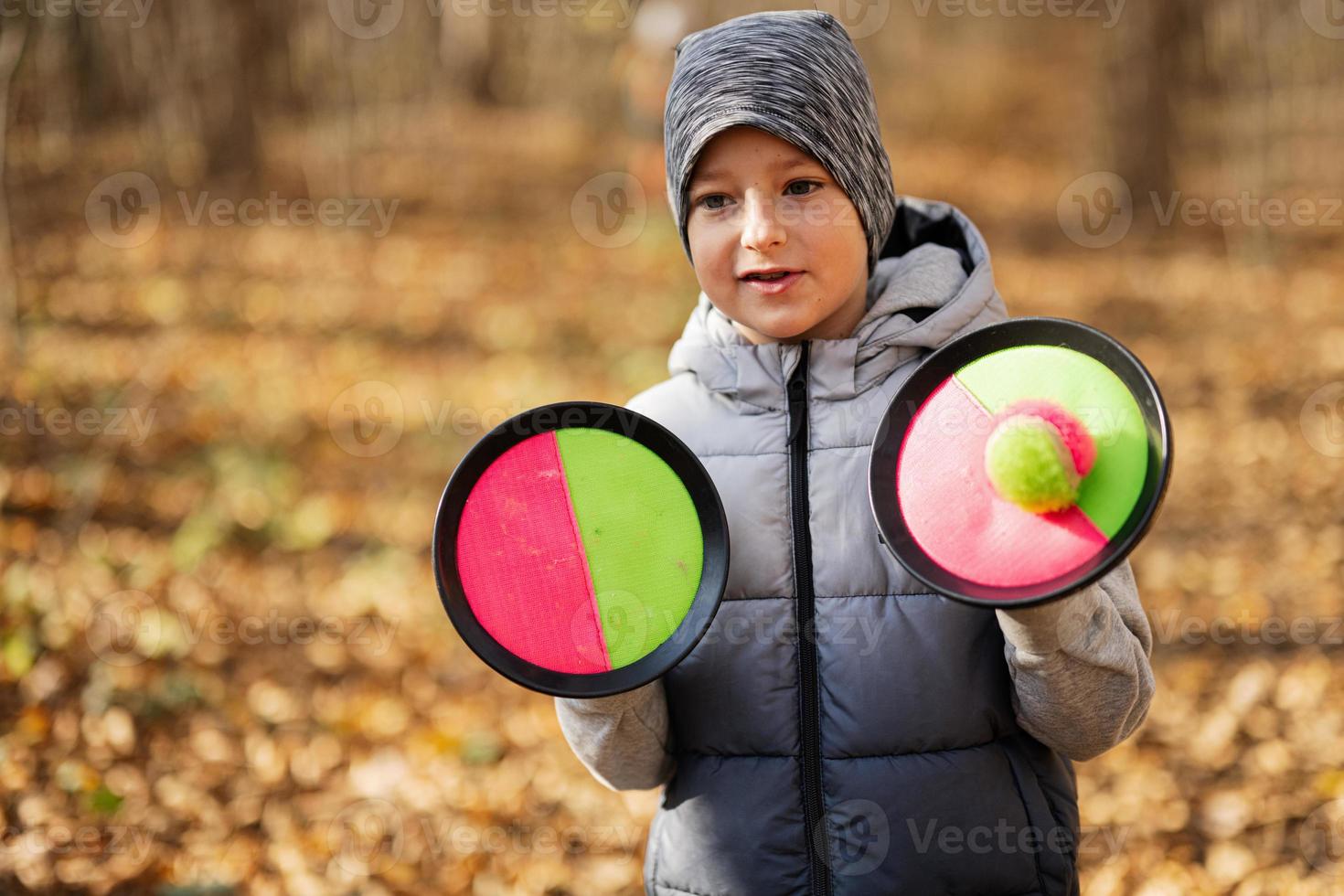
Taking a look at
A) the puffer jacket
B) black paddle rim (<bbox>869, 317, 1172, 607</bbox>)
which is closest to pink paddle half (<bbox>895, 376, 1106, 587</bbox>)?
black paddle rim (<bbox>869, 317, 1172, 607</bbox>)

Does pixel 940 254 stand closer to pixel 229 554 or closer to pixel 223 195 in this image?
pixel 229 554

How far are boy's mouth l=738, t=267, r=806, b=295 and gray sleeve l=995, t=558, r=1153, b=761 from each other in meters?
0.55

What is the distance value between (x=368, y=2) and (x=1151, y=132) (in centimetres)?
822

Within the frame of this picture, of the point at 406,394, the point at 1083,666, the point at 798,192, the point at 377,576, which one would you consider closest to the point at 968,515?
the point at 1083,666

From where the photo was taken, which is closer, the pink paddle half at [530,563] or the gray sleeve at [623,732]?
the pink paddle half at [530,563]

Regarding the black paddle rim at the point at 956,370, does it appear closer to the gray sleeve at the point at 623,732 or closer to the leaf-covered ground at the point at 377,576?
the gray sleeve at the point at 623,732

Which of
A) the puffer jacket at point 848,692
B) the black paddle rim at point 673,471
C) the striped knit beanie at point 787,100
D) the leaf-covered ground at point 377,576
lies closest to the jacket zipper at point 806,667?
the puffer jacket at point 848,692

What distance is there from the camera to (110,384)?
18.8 ft

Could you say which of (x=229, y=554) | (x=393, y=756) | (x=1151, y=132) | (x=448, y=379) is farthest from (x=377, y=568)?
(x=1151, y=132)

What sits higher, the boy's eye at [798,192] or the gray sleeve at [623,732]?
the boy's eye at [798,192]

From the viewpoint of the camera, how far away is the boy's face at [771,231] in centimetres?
157

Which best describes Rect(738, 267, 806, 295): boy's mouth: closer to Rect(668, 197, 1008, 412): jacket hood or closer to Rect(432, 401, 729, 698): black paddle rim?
Rect(668, 197, 1008, 412): jacket hood

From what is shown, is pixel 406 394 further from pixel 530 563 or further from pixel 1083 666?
pixel 1083 666

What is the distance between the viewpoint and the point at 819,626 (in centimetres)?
159
